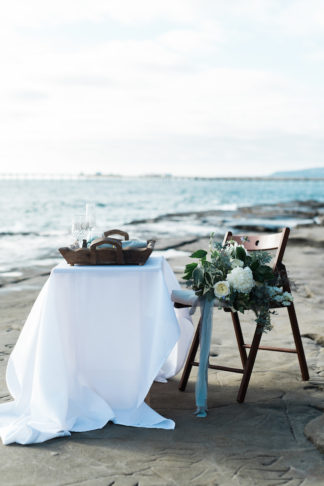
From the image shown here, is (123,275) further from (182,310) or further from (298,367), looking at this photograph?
(298,367)

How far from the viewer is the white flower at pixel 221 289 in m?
3.40

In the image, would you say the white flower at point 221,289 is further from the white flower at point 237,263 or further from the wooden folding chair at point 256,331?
the wooden folding chair at point 256,331

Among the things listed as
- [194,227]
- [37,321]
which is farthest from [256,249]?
[194,227]

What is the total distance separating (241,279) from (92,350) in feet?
3.45

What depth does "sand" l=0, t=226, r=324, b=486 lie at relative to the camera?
9.11ft

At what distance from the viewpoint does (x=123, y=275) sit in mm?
3457

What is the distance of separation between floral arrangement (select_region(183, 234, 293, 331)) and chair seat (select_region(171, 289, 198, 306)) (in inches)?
2.3

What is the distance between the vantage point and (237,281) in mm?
3414

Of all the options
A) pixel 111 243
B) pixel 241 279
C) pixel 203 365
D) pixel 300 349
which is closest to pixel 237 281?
pixel 241 279

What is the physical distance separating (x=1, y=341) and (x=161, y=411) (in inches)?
88.8

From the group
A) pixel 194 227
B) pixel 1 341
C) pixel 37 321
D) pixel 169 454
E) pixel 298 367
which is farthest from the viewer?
pixel 194 227

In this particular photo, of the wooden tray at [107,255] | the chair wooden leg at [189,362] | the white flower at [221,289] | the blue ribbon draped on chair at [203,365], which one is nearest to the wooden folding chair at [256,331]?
the chair wooden leg at [189,362]

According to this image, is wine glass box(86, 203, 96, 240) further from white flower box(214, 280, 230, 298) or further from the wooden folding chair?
white flower box(214, 280, 230, 298)

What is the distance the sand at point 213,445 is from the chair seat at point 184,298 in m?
0.73
